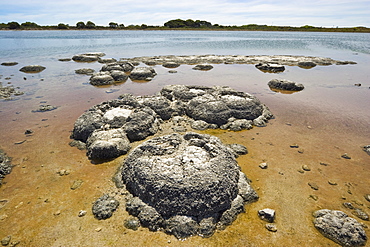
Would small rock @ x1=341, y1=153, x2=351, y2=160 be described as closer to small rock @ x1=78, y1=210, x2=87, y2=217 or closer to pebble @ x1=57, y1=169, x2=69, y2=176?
small rock @ x1=78, y1=210, x2=87, y2=217

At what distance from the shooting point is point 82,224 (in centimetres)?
524

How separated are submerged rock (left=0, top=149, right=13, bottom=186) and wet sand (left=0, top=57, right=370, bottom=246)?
0.18 metres

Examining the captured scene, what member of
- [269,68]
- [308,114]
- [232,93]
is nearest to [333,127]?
[308,114]

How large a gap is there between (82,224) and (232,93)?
10104 mm

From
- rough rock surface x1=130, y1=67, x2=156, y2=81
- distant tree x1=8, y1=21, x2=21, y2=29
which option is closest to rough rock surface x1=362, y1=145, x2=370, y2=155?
rough rock surface x1=130, y1=67, x2=156, y2=81

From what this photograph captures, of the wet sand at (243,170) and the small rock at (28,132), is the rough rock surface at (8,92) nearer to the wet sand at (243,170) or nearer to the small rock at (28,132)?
the wet sand at (243,170)

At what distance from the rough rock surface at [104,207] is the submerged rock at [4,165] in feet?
12.4

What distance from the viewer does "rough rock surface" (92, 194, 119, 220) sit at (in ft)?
17.9

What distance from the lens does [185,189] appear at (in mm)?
5426

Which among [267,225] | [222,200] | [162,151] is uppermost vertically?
[162,151]

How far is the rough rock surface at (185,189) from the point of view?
523cm

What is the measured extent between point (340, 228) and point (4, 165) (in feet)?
34.2

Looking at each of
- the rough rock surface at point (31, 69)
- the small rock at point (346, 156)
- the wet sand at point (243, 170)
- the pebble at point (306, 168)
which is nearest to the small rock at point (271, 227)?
the wet sand at point (243, 170)

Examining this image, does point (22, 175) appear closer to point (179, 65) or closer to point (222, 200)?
point (222, 200)
